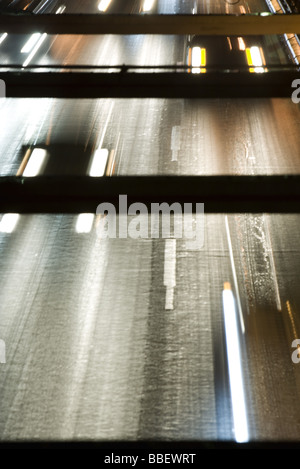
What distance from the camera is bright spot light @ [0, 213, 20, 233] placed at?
9.74 ft

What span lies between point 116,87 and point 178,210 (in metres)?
2.08

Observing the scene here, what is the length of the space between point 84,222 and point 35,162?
3.48 ft

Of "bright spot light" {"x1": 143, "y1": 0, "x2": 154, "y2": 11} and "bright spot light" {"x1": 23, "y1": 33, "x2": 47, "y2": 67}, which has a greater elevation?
"bright spot light" {"x1": 143, "y1": 0, "x2": 154, "y2": 11}

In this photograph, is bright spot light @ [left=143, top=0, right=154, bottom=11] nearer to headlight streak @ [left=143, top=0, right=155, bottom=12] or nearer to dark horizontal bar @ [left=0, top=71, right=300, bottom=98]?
headlight streak @ [left=143, top=0, right=155, bottom=12]

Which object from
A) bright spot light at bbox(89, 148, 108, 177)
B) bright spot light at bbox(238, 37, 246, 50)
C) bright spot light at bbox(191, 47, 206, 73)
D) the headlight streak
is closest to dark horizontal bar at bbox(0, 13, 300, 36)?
bright spot light at bbox(191, 47, 206, 73)

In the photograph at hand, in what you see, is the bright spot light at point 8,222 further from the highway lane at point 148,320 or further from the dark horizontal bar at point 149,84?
the dark horizontal bar at point 149,84

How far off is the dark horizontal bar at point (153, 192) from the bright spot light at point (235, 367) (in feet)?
3.00

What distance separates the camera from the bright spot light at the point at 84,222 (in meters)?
2.96

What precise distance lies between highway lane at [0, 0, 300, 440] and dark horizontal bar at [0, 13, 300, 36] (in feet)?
6.26

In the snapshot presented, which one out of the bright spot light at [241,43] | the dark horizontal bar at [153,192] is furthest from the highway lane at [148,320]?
the bright spot light at [241,43]

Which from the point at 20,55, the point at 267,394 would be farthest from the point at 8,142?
the point at 267,394

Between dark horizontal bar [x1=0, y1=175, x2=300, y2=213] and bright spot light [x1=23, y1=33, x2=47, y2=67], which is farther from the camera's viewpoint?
bright spot light [x1=23, y1=33, x2=47, y2=67]

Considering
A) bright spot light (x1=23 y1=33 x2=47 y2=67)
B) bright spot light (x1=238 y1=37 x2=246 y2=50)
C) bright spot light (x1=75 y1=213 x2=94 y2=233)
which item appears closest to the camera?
bright spot light (x1=75 y1=213 x2=94 y2=233)
